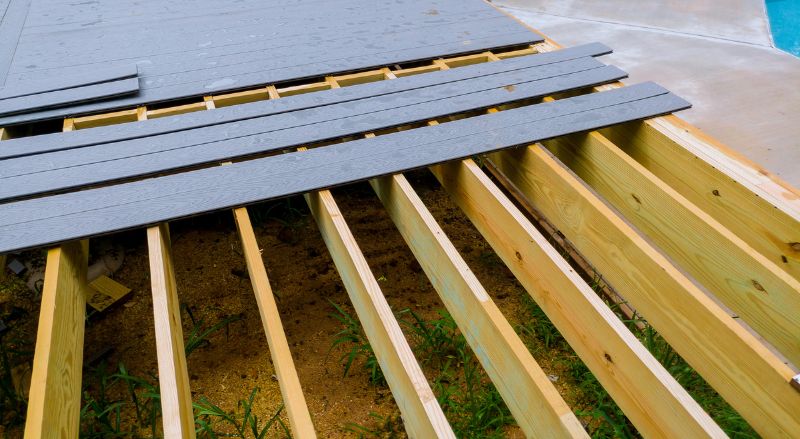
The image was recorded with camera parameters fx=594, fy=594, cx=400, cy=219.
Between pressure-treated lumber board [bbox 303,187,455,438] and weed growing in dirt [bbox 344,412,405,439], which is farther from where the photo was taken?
weed growing in dirt [bbox 344,412,405,439]

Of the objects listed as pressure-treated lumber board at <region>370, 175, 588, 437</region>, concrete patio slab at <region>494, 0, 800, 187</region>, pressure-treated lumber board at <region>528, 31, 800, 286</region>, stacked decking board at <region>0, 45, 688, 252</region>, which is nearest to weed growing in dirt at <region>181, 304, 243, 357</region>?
stacked decking board at <region>0, 45, 688, 252</region>

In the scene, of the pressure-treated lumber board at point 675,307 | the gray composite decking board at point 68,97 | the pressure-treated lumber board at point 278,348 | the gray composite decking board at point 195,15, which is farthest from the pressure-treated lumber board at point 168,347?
the gray composite decking board at point 195,15

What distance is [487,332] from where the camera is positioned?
5.16 ft

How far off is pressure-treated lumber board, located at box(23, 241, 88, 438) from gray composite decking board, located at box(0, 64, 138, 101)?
1.01m

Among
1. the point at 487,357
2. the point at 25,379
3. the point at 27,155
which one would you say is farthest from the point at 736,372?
the point at 25,379

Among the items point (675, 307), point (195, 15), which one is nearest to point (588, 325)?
point (675, 307)

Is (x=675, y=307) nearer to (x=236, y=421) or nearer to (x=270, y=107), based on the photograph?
(x=236, y=421)

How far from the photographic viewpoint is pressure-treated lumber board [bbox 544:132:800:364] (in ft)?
5.20

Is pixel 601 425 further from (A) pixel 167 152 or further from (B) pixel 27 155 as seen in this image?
(B) pixel 27 155

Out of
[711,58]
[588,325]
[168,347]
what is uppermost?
[588,325]

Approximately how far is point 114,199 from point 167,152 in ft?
1.03

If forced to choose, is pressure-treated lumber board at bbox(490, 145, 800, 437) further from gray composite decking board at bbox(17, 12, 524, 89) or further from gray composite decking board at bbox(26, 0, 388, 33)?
gray composite decking board at bbox(26, 0, 388, 33)

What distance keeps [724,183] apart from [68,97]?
8.42 feet

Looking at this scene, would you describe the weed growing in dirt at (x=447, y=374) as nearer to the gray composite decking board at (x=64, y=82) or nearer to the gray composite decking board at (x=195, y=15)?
the gray composite decking board at (x=64, y=82)
